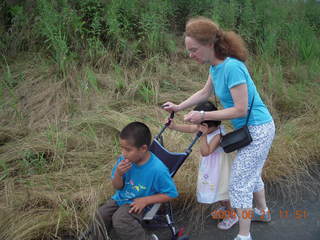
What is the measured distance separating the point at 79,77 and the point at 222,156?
10.4 feet

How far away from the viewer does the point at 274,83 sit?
5547 millimetres

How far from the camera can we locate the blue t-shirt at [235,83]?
2.39 meters

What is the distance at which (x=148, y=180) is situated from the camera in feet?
8.34

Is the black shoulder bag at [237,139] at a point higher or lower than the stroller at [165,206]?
higher

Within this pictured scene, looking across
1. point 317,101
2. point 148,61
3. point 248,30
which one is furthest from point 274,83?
point 148,61

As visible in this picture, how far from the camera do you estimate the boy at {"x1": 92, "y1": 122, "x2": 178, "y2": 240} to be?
2.48 meters

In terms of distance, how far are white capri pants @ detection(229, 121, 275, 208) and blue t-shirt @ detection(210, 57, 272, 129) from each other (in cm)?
8

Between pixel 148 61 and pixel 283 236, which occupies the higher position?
pixel 148 61

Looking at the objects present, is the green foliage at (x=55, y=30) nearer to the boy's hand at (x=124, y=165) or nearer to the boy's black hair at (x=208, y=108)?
the boy's black hair at (x=208, y=108)

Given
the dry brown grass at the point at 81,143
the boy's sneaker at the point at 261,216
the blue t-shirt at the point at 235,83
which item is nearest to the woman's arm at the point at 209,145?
the blue t-shirt at the point at 235,83

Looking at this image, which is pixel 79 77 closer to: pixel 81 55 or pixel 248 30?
pixel 81 55

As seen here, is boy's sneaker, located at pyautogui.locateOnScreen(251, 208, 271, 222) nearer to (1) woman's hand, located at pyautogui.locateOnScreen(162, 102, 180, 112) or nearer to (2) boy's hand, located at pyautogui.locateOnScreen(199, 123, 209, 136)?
(2) boy's hand, located at pyautogui.locateOnScreen(199, 123, 209, 136)

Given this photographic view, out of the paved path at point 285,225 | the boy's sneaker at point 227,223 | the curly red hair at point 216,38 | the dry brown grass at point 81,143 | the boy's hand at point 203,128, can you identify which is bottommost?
the paved path at point 285,225

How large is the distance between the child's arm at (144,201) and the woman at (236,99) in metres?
0.61
